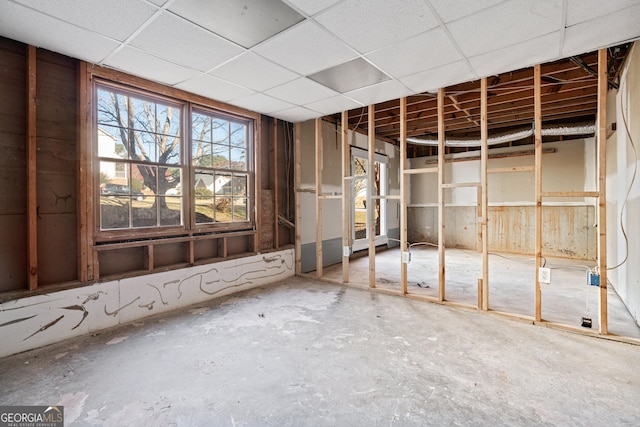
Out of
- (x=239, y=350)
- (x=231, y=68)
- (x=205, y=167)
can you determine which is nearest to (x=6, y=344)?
(x=239, y=350)

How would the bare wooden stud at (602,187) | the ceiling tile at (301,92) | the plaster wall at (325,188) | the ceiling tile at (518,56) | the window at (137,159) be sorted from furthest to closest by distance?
the plaster wall at (325,188) → the ceiling tile at (301,92) → the window at (137,159) → the bare wooden stud at (602,187) → the ceiling tile at (518,56)

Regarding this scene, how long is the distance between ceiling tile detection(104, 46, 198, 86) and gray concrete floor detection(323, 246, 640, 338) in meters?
3.43

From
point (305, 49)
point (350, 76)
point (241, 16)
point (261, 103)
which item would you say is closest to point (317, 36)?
point (305, 49)

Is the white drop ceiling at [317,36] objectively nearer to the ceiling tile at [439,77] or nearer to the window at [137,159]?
the ceiling tile at [439,77]

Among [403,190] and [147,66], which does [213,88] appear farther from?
[403,190]

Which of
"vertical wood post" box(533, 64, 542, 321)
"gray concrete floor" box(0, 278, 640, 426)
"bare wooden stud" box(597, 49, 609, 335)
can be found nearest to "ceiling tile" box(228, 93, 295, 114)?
"gray concrete floor" box(0, 278, 640, 426)

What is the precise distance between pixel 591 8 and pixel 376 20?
149 cm

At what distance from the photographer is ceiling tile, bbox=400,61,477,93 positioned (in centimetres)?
297

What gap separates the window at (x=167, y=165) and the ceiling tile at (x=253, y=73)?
86 cm

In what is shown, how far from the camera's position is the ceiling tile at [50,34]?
6.88ft

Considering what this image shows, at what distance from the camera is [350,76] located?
3.16m

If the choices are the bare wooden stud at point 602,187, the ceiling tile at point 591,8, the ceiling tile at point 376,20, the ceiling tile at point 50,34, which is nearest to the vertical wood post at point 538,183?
the bare wooden stud at point 602,187

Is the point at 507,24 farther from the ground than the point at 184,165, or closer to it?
farther from the ground

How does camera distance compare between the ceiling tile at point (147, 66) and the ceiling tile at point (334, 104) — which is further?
the ceiling tile at point (334, 104)
